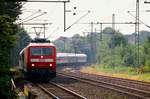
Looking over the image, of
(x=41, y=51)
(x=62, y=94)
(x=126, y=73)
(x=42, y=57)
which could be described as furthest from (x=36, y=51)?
(x=126, y=73)

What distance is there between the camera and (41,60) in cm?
3809

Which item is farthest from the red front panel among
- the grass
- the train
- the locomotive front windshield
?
the train

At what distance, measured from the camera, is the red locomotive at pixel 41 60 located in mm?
38094

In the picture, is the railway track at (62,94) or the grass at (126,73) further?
the grass at (126,73)

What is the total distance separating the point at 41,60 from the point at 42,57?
0.81ft

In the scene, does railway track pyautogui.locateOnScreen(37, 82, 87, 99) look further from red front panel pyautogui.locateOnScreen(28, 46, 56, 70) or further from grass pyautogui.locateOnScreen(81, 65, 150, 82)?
grass pyautogui.locateOnScreen(81, 65, 150, 82)

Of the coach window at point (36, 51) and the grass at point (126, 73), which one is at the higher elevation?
the coach window at point (36, 51)

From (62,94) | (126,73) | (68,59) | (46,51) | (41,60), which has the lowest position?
(126,73)

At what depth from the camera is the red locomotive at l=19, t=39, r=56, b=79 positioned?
38094 millimetres

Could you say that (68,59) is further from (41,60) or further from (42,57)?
(41,60)

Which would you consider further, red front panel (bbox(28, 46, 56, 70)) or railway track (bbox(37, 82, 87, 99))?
red front panel (bbox(28, 46, 56, 70))

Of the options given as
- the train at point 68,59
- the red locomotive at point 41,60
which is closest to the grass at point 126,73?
the red locomotive at point 41,60

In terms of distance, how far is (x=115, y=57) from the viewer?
82.3 meters

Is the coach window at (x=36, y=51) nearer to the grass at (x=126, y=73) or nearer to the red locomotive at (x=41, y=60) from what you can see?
the red locomotive at (x=41, y=60)
